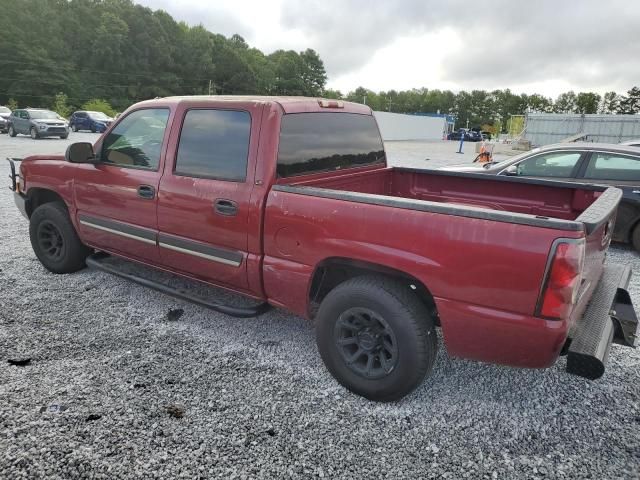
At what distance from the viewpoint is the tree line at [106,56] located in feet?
200

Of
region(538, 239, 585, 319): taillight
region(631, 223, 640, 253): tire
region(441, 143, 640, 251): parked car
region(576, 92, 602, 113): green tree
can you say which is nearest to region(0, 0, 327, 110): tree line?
region(441, 143, 640, 251): parked car

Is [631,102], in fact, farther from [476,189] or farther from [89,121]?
[476,189]

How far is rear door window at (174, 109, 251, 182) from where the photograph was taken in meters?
3.19

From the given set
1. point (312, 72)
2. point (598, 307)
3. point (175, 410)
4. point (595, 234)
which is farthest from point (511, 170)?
point (312, 72)

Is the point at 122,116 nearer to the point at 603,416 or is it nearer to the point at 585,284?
the point at 585,284

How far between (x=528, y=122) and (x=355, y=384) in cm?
3211

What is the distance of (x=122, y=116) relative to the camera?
13.2ft

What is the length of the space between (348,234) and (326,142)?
1151 mm

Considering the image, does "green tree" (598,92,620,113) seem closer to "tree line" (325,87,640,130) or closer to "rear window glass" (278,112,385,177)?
"tree line" (325,87,640,130)

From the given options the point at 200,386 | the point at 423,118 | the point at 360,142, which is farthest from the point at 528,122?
the point at 200,386

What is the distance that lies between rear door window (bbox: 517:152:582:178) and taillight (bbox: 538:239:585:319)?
5352 mm

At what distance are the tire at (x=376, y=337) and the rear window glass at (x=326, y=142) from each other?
3.33ft

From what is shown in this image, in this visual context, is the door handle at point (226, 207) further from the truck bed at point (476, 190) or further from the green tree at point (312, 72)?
the green tree at point (312, 72)

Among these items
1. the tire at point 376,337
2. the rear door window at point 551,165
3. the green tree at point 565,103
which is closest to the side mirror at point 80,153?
the tire at point 376,337
